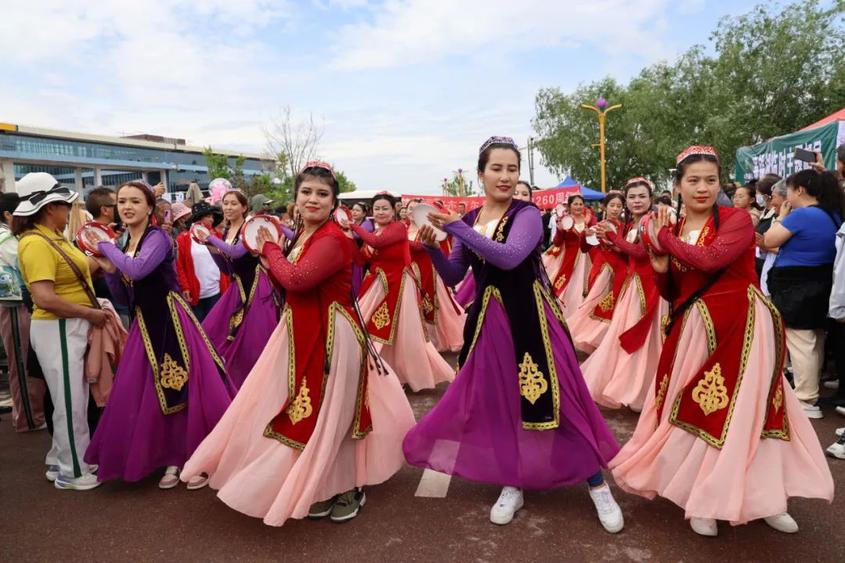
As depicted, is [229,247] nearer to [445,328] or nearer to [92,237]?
[92,237]

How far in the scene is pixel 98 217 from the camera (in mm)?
5742

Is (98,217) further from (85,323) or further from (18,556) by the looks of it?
(18,556)

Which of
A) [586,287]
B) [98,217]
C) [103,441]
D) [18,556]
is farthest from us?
[586,287]

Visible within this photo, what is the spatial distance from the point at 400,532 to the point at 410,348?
3002 millimetres

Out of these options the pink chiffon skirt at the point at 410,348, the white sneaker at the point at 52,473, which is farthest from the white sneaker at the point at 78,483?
the pink chiffon skirt at the point at 410,348

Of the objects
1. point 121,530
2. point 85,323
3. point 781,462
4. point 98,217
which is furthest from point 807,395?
point 98,217

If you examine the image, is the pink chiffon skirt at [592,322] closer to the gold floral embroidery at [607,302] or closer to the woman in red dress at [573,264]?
the gold floral embroidery at [607,302]

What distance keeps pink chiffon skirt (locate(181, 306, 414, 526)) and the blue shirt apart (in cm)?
355

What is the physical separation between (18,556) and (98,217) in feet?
11.1

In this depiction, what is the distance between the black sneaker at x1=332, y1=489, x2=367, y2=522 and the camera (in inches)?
134

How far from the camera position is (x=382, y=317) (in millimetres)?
6344

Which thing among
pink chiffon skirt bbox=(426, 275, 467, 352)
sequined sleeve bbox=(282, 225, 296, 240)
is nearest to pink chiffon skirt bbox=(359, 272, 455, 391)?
pink chiffon skirt bbox=(426, 275, 467, 352)

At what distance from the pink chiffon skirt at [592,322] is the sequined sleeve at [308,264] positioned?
14.5 feet

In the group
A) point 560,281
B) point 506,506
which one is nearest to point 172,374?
point 506,506
